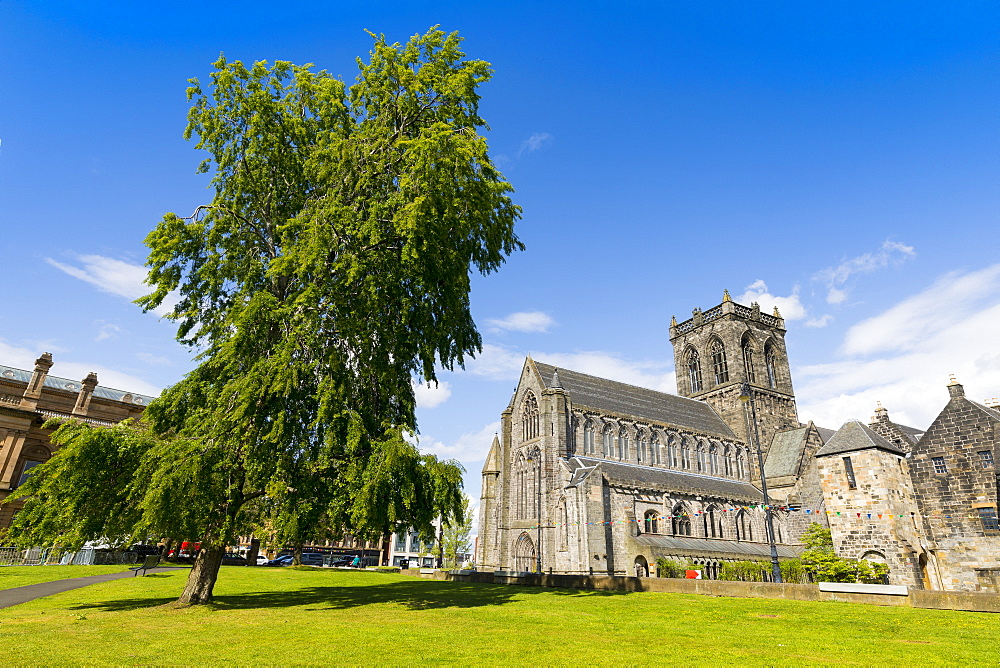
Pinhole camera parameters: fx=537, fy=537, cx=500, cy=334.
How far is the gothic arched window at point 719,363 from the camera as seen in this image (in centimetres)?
5916

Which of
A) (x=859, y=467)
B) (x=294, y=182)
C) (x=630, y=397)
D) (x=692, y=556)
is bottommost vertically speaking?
(x=692, y=556)

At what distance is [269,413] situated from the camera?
15.0m

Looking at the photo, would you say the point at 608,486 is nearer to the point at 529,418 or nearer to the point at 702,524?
the point at 529,418

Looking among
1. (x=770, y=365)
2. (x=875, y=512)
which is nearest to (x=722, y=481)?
(x=875, y=512)

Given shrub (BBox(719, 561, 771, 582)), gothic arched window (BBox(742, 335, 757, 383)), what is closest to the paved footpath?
shrub (BBox(719, 561, 771, 582))

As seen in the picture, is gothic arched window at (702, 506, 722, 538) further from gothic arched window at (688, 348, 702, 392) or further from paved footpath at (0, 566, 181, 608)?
paved footpath at (0, 566, 181, 608)

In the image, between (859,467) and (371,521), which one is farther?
(859,467)

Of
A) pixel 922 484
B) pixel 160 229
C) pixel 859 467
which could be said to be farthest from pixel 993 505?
pixel 160 229

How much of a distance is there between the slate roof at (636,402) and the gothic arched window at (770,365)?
7783mm

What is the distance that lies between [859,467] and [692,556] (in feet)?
44.0

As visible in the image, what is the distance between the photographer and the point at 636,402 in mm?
51281

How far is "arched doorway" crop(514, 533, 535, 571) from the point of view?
1634 inches

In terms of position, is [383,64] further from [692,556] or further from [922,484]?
[922,484]

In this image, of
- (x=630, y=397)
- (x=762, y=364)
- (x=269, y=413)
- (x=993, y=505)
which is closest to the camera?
(x=269, y=413)
